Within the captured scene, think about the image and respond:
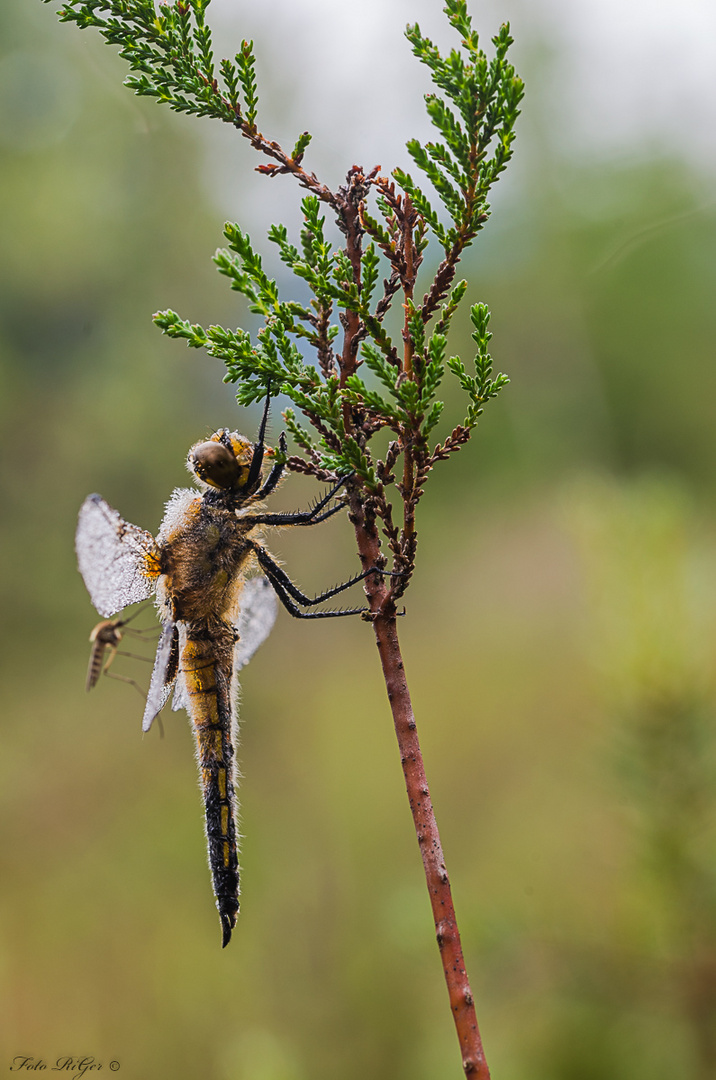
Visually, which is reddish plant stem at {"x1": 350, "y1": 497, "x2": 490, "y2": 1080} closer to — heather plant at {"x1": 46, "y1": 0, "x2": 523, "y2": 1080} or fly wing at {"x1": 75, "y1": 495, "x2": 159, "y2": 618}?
heather plant at {"x1": 46, "y1": 0, "x2": 523, "y2": 1080}

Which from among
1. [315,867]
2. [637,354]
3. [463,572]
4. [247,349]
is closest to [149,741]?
[315,867]

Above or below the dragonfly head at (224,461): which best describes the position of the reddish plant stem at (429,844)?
below

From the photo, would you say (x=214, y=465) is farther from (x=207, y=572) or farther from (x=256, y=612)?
(x=256, y=612)

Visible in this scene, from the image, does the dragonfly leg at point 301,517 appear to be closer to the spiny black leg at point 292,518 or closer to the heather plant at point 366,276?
the spiny black leg at point 292,518

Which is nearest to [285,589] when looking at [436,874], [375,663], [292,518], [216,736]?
[292,518]

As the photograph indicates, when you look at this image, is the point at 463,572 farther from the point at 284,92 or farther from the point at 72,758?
the point at 284,92

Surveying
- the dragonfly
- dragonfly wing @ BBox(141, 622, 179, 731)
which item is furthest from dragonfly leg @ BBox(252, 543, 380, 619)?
dragonfly wing @ BBox(141, 622, 179, 731)

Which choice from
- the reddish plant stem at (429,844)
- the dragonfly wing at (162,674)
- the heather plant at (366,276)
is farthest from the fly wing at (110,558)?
the reddish plant stem at (429,844)
